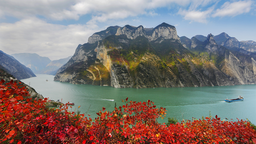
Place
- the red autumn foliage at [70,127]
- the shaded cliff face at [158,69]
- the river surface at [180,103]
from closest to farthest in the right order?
the red autumn foliage at [70,127] < the river surface at [180,103] < the shaded cliff face at [158,69]

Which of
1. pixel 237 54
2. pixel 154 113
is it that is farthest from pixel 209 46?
pixel 154 113

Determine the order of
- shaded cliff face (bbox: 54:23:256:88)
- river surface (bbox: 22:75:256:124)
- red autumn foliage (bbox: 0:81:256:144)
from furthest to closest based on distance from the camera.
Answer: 1. shaded cliff face (bbox: 54:23:256:88)
2. river surface (bbox: 22:75:256:124)
3. red autumn foliage (bbox: 0:81:256:144)

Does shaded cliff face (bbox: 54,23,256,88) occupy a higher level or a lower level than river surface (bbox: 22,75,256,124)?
higher

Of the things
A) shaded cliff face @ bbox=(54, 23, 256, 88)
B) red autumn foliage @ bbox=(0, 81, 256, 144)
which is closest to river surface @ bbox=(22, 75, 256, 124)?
red autumn foliage @ bbox=(0, 81, 256, 144)

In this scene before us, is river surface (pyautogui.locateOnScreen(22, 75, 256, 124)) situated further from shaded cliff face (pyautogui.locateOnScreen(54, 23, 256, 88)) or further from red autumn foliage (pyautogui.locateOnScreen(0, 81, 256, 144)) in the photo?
shaded cliff face (pyautogui.locateOnScreen(54, 23, 256, 88))

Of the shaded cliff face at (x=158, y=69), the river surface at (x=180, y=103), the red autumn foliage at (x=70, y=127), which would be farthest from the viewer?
the shaded cliff face at (x=158, y=69)

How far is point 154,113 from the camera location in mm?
7754

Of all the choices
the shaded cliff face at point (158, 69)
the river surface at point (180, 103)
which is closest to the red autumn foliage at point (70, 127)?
the river surface at point (180, 103)

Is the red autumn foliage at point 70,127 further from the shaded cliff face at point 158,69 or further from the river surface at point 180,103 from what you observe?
the shaded cliff face at point 158,69

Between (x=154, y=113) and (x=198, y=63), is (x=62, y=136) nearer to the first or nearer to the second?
(x=154, y=113)

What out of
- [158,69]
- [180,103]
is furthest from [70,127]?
[158,69]

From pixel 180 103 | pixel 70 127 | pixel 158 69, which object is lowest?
pixel 180 103

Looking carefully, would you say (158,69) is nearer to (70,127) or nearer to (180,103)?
(180,103)

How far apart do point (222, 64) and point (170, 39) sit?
78810 millimetres
